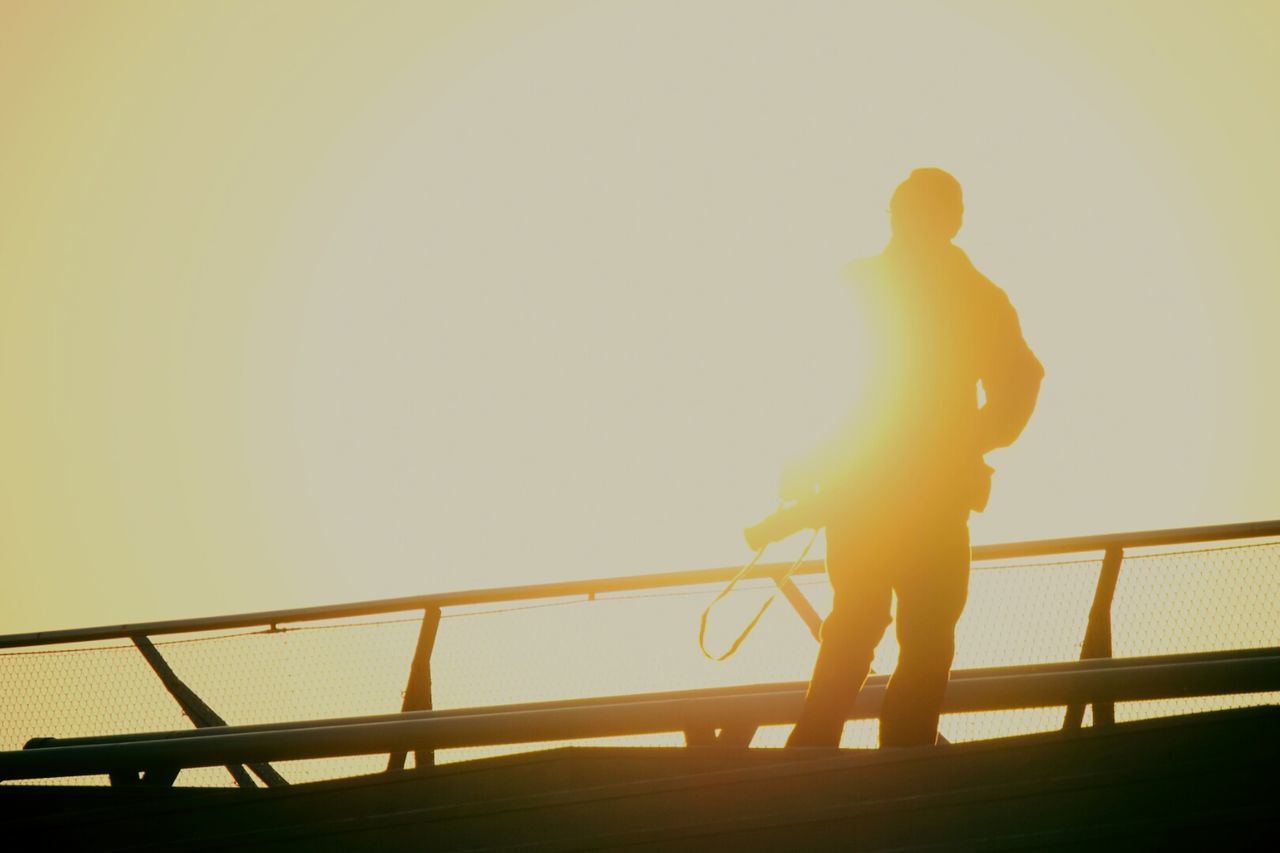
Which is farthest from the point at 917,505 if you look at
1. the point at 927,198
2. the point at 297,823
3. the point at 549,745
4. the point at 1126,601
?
the point at 1126,601

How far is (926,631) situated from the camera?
433 cm

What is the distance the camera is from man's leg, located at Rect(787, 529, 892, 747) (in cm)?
436

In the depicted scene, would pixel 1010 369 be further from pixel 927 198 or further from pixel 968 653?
pixel 968 653

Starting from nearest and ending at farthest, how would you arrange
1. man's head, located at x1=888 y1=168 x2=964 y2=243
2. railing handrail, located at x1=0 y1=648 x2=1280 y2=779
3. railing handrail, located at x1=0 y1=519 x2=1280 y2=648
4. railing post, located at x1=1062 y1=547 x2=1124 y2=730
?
Answer: railing handrail, located at x1=0 y1=648 x2=1280 y2=779
man's head, located at x1=888 y1=168 x2=964 y2=243
railing post, located at x1=1062 y1=547 x2=1124 y2=730
railing handrail, located at x1=0 y1=519 x2=1280 y2=648

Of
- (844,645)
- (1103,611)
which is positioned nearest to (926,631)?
(844,645)

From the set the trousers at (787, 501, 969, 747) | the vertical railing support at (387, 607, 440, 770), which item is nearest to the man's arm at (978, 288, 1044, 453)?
the trousers at (787, 501, 969, 747)

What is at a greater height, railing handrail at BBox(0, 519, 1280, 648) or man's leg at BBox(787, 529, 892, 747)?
railing handrail at BBox(0, 519, 1280, 648)

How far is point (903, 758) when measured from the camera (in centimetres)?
397

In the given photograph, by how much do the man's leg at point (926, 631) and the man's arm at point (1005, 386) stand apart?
0.92 ft

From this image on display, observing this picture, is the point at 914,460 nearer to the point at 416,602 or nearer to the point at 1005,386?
the point at 1005,386

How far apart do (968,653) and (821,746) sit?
100 inches

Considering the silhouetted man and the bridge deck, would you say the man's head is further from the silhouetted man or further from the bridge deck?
the bridge deck

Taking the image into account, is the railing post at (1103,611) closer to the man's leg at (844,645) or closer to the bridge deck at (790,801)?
the man's leg at (844,645)

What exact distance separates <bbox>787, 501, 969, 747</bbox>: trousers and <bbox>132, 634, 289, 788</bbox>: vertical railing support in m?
2.10
